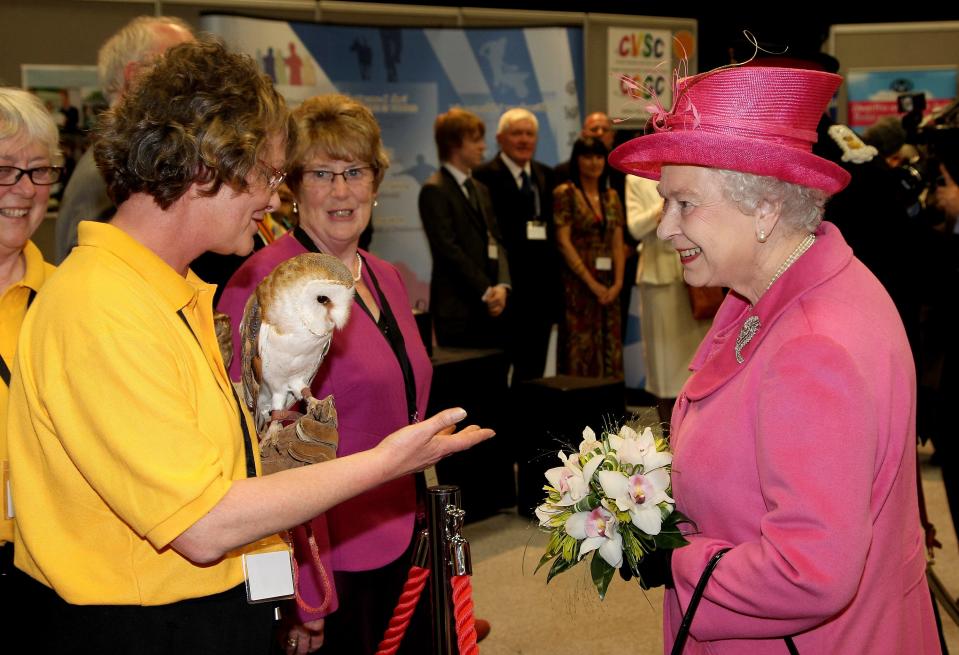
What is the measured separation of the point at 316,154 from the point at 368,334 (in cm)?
57

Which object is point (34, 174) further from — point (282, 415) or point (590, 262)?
point (590, 262)

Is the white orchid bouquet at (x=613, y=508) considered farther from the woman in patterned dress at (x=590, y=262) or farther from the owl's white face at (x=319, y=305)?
the woman in patterned dress at (x=590, y=262)

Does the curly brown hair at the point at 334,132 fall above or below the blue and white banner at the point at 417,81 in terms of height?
below

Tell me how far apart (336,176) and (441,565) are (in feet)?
3.84

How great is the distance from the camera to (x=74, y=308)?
1.40m

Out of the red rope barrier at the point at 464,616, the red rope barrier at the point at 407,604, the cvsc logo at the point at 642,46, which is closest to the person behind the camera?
the red rope barrier at the point at 464,616

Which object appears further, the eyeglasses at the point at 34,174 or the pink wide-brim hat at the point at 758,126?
the eyeglasses at the point at 34,174

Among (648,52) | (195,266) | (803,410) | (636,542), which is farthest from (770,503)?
(648,52)

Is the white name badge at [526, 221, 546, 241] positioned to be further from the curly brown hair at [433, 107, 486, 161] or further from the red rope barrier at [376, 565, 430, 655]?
the red rope barrier at [376, 565, 430, 655]

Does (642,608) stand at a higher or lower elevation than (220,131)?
lower

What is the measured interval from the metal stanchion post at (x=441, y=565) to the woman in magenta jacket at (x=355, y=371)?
0.26 meters

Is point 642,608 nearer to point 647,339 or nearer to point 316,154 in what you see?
point 316,154

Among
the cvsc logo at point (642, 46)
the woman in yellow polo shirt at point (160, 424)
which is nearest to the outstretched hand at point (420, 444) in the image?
the woman in yellow polo shirt at point (160, 424)

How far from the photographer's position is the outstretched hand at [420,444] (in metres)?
1.55
